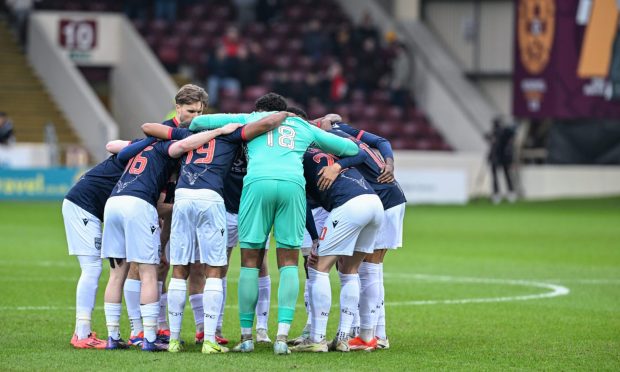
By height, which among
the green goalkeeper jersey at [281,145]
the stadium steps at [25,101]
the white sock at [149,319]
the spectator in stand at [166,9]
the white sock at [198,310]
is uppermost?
the green goalkeeper jersey at [281,145]

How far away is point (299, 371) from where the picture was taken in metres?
9.54

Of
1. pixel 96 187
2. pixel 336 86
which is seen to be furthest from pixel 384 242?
pixel 336 86

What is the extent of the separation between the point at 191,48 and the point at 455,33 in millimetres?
9414

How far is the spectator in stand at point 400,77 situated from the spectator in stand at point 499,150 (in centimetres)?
467

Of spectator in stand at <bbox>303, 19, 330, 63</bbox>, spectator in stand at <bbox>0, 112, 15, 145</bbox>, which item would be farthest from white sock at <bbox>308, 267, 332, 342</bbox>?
spectator in stand at <bbox>303, 19, 330, 63</bbox>

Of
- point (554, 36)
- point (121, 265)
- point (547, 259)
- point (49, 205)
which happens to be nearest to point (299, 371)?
point (121, 265)

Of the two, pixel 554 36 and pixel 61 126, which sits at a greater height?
pixel 554 36

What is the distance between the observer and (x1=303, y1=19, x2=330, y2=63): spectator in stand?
3956 cm

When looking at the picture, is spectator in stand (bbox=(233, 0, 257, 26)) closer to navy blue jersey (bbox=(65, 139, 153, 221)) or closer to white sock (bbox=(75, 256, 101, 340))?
navy blue jersey (bbox=(65, 139, 153, 221))

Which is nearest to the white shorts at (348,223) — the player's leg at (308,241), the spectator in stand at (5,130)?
the player's leg at (308,241)

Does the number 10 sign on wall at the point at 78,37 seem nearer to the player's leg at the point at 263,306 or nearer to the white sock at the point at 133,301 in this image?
the player's leg at the point at 263,306

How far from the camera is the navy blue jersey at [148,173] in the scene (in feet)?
35.2

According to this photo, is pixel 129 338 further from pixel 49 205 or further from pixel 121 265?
pixel 49 205

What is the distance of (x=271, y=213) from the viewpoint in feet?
34.9
